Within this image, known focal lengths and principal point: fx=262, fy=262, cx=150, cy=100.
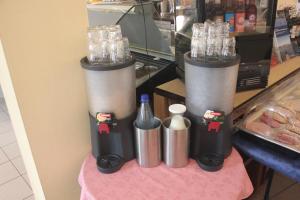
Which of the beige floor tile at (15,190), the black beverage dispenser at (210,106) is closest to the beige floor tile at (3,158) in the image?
the beige floor tile at (15,190)

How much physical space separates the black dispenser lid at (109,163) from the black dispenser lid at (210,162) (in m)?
0.31

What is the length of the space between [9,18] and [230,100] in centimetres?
81

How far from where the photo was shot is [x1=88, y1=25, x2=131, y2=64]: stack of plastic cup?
3.13 feet

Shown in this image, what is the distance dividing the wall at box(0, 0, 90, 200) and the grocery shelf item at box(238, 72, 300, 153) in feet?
2.46

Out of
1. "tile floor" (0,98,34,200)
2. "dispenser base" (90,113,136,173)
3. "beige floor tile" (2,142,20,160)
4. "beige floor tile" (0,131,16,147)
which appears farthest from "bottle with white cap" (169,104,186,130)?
"beige floor tile" (0,131,16,147)

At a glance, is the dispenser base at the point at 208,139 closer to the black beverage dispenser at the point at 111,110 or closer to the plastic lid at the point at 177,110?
the plastic lid at the point at 177,110

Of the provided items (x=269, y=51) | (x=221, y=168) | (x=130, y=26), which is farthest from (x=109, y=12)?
(x=221, y=168)

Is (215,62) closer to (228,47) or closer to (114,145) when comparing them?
(228,47)

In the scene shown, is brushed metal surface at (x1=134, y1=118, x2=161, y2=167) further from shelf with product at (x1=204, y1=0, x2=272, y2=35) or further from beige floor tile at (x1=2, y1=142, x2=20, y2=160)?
beige floor tile at (x1=2, y1=142, x2=20, y2=160)

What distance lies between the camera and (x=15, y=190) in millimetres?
1926

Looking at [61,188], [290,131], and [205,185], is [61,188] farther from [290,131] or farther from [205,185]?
[290,131]

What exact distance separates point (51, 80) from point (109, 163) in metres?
0.39

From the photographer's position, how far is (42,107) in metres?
1.00

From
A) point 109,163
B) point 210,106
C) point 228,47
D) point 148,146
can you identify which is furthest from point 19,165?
point 228,47
